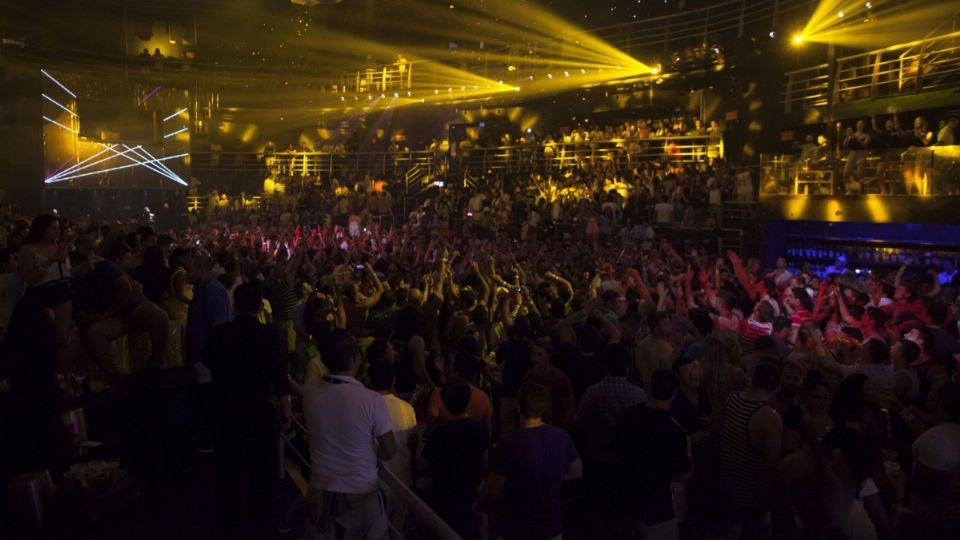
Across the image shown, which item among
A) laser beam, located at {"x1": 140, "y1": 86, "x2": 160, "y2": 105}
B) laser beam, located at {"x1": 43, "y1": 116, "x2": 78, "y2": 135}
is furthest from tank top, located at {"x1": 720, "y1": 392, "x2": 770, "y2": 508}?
laser beam, located at {"x1": 140, "y1": 86, "x2": 160, "y2": 105}

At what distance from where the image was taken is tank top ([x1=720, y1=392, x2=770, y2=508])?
4.00m

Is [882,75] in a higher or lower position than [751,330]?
higher

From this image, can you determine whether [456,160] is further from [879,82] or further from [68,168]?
[879,82]

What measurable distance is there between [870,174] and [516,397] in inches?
441

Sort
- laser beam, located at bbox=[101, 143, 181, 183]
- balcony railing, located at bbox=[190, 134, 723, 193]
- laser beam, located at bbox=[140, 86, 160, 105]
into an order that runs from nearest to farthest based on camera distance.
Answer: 1. balcony railing, located at bbox=[190, 134, 723, 193]
2. laser beam, located at bbox=[101, 143, 181, 183]
3. laser beam, located at bbox=[140, 86, 160, 105]

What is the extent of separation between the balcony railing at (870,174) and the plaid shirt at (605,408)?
396 inches

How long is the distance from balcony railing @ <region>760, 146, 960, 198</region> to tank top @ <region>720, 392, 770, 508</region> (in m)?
9.98

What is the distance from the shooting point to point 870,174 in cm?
1323

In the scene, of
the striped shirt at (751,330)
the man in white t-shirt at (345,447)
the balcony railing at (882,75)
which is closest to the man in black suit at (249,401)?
the man in white t-shirt at (345,447)

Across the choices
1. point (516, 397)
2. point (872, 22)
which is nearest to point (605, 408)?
point (516, 397)

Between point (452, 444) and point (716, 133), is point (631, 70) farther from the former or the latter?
point (452, 444)

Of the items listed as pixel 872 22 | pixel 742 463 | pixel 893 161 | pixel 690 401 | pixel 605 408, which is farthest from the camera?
pixel 872 22

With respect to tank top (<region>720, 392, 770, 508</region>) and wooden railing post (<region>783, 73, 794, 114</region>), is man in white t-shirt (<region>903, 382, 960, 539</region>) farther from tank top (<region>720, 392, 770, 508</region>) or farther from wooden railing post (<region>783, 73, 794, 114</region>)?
wooden railing post (<region>783, 73, 794, 114</region>)

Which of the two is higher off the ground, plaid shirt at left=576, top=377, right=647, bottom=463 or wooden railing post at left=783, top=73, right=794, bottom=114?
wooden railing post at left=783, top=73, right=794, bottom=114
